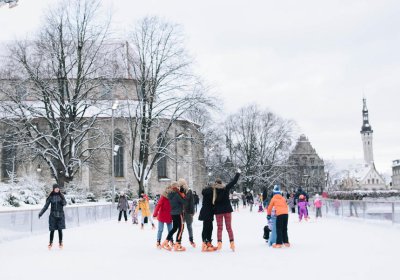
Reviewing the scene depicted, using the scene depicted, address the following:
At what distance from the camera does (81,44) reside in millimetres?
34688

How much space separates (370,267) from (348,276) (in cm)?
114

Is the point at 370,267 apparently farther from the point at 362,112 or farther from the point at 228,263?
the point at 362,112

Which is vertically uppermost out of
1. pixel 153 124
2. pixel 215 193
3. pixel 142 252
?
pixel 153 124

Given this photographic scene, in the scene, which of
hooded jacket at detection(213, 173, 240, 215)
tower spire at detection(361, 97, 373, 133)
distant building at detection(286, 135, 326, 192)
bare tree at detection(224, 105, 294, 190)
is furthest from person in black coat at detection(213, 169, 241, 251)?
tower spire at detection(361, 97, 373, 133)

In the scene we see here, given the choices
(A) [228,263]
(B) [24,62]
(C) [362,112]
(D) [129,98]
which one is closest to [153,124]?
(D) [129,98]

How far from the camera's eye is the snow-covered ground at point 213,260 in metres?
8.21

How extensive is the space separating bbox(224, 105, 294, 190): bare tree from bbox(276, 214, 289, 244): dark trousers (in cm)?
5300

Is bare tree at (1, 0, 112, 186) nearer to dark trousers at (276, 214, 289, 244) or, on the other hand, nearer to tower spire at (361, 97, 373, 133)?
dark trousers at (276, 214, 289, 244)

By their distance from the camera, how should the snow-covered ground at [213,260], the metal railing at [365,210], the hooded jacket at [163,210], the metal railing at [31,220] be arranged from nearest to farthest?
the snow-covered ground at [213,260] < the hooded jacket at [163,210] < the metal railing at [31,220] < the metal railing at [365,210]

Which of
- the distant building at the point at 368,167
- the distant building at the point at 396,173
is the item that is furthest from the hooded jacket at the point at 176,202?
the distant building at the point at 396,173

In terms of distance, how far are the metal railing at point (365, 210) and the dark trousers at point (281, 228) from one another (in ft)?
23.0

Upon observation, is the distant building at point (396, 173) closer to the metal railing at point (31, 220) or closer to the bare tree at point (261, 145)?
the bare tree at point (261, 145)

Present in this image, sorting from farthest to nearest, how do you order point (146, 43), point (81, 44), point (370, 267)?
point (146, 43)
point (81, 44)
point (370, 267)

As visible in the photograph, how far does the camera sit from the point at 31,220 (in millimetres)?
17906
